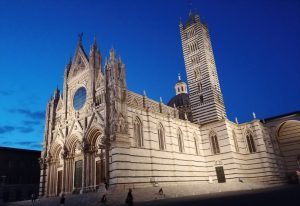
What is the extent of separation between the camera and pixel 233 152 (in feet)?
98.4

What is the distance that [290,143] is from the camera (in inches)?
1479

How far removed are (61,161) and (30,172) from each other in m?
14.5

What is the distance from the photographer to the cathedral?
906 inches

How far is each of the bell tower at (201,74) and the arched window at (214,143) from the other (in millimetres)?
2434

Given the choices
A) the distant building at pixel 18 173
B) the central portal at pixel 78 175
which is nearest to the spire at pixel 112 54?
the central portal at pixel 78 175

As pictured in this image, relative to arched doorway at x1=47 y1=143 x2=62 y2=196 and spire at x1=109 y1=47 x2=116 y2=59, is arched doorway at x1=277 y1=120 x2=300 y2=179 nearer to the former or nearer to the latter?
spire at x1=109 y1=47 x2=116 y2=59

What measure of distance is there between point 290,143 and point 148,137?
2491cm

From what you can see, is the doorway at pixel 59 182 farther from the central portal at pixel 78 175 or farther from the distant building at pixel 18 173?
the distant building at pixel 18 173

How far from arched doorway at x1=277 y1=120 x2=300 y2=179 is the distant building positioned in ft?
126

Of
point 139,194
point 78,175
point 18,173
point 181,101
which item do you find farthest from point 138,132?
point 18,173

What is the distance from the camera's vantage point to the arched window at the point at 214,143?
1240 inches

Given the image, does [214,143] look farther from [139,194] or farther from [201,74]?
[139,194]

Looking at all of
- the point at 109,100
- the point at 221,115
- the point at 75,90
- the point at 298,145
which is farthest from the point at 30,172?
the point at 298,145

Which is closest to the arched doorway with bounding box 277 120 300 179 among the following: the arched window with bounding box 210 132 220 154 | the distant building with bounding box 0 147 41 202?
the arched window with bounding box 210 132 220 154
